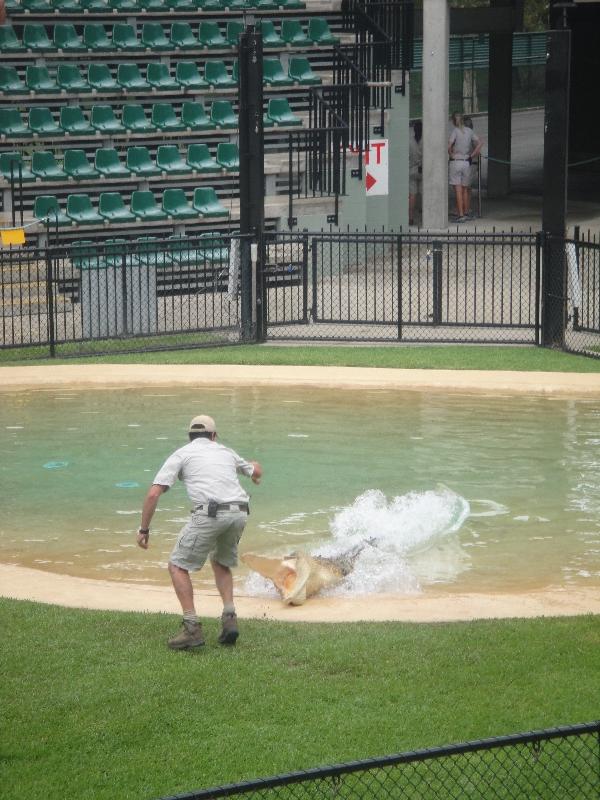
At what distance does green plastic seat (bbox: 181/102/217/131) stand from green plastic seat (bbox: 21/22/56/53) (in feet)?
9.38

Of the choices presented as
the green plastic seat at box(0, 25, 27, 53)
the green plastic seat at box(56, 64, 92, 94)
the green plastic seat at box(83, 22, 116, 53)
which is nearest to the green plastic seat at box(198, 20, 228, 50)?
the green plastic seat at box(83, 22, 116, 53)

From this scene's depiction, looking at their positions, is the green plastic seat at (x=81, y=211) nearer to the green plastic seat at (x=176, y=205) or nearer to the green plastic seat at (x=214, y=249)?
the green plastic seat at (x=176, y=205)

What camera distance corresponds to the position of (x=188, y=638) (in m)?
9.32

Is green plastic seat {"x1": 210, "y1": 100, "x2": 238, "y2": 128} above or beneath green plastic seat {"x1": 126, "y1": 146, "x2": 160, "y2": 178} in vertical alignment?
above

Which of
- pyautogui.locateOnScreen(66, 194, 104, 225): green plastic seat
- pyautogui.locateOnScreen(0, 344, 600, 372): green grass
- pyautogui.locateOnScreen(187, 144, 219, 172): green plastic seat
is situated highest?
pyautogui.locateOnScreen(187, 144, 219, 172): green plastic seat

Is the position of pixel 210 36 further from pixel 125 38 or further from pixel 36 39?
pixel 36 39

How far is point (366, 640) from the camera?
30.8 feet

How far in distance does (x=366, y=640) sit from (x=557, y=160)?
1225 centimetres

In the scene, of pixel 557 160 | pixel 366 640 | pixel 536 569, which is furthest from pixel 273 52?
pixel 366 640

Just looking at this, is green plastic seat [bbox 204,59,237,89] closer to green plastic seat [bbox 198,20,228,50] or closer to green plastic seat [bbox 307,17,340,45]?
green plastic seat [bbox 198,20,228,50]

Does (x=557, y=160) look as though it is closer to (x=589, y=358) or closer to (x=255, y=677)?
(x=589, y=358)

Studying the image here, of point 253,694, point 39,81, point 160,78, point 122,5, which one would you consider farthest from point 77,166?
point 253,694

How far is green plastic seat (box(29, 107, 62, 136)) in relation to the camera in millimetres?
26812

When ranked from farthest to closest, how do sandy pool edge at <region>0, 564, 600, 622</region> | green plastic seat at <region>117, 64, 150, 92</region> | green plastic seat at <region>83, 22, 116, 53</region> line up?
1. green plastic seat at <region>83, 22, 116, 53</region>
2. green plastic seat at <region>117, 64, 150, 92</region>
3. sandy pool edge at <region>0, 564, 600, 622</region>
